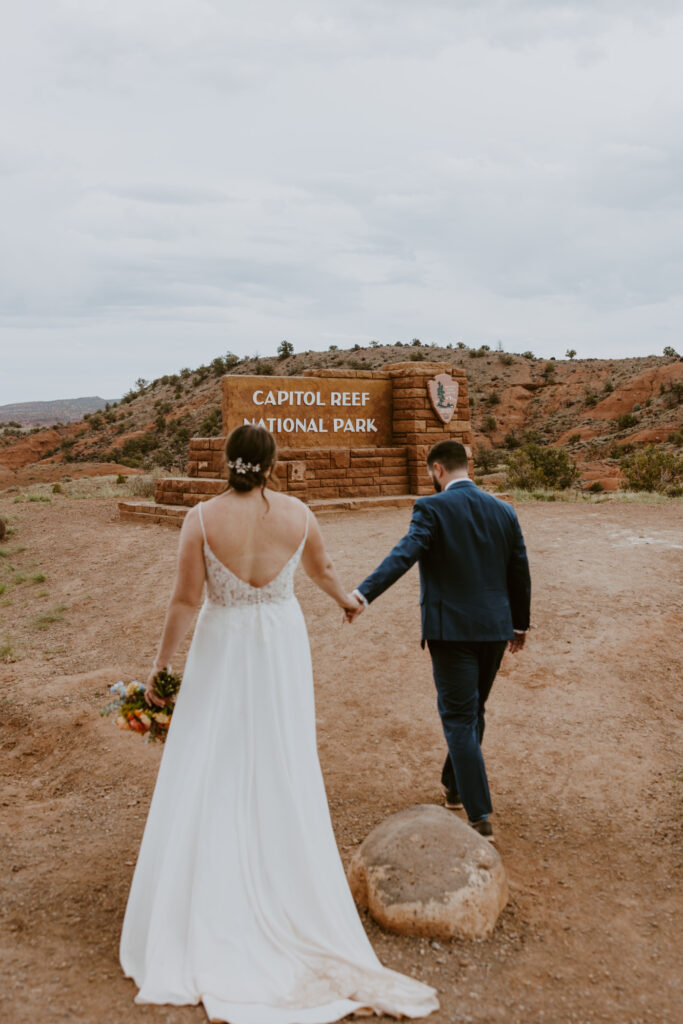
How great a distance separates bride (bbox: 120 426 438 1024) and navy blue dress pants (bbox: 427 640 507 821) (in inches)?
38.7

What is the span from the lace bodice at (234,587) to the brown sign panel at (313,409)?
9956 mm

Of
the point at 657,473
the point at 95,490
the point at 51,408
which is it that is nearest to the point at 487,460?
the point at 657,473

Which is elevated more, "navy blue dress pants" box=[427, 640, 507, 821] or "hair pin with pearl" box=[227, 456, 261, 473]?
"hair pin with pearl" box=[227, 456, 261, 473]

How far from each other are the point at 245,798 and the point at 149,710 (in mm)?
586

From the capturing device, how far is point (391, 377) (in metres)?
14.8

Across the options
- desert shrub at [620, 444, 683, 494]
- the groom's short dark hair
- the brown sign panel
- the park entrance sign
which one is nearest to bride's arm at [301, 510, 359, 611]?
the groom's short dark hair

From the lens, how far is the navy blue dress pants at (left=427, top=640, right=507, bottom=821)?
3.93 metres

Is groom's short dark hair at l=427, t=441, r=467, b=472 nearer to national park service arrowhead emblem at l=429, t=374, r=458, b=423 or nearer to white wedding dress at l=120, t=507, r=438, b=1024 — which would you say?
white wedding dress at l=120, t=507, r=438, b=1024

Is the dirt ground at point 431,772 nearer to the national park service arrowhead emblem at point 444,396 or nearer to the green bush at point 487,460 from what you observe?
the national park service arrowhead emblem at point 444,396

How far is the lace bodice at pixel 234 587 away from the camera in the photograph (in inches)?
121

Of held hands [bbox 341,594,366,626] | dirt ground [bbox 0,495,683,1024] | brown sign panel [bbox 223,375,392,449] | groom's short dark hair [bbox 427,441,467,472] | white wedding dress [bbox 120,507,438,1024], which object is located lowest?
dirt ground [bbox 0,495,683,1024]

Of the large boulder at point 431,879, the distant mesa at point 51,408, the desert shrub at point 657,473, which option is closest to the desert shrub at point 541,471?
the desert shrub at point 657,473

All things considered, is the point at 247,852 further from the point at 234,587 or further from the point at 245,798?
the point at 234,587

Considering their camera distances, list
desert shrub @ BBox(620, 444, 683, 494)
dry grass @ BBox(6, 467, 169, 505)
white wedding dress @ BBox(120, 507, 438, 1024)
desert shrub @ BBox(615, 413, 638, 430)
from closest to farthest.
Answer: white wedding dress @ BBox(120, 507, 438, 1024), dry grass @ BBox(6, 467, 169, 505), desert shrub @ BBox(620, 444, 683, 494), desert shrub @ BBox(615, 413, 638, 430)
